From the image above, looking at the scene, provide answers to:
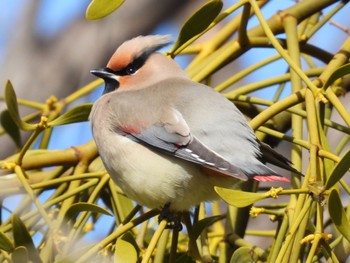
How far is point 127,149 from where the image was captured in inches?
87.6

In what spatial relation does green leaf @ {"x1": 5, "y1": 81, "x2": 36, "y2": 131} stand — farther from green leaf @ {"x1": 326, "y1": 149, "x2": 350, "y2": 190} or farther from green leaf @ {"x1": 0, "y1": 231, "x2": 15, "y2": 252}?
green leaf @ {"x1": 326, "y1": 149, "x2": 350, "y2": 190}

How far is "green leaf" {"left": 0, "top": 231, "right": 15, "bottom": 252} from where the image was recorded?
1732 millimetres

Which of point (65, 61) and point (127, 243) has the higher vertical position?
point (127, 243)

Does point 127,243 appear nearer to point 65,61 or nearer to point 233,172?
point 233,172

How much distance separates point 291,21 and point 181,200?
0.58 metres

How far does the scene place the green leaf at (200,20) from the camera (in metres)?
1.95

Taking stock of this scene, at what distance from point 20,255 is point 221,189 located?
439mm

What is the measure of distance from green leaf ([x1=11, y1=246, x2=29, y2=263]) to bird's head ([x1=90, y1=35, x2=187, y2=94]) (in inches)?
35.8

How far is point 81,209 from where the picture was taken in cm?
186

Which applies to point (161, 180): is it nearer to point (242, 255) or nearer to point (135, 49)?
point (242, 255)

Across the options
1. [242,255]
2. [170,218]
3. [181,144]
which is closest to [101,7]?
[181,144]

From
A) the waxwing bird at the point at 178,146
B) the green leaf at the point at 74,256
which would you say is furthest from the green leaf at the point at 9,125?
the green leaf at the point at 74,256

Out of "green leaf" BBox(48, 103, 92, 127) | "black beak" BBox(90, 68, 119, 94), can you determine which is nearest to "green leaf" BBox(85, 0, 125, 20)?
"green leaf" BBox(48, 103, 92, 127)

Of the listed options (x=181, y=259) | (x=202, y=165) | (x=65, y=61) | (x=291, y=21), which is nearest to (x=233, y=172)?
(x=202, y=165)
